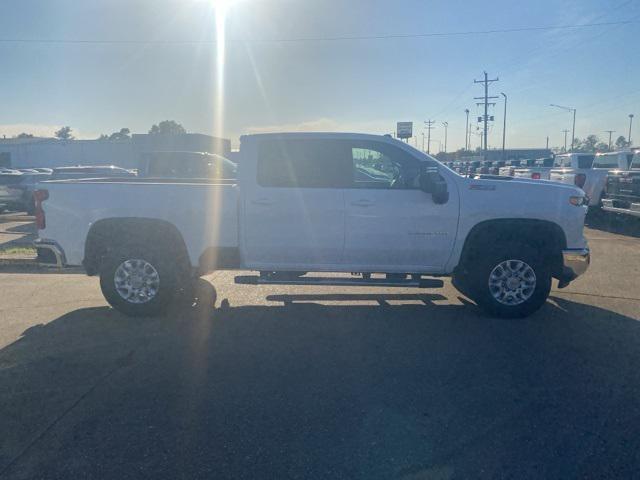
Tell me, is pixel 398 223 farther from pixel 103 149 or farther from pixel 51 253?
pixel 103 149

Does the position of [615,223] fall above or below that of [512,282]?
above

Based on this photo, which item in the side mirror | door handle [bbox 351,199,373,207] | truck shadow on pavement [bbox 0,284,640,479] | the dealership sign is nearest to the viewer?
truck shadow on pavement [bbox 0,284,640,479]

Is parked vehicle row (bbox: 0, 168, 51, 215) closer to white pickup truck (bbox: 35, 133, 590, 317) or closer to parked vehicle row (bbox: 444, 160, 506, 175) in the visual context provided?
white pickup truck (bbox: 35, 133, 590, 317)

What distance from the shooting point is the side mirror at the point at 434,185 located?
5402mm


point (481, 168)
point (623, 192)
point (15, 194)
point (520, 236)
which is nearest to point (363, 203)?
point (520, 236)

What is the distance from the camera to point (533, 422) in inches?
138

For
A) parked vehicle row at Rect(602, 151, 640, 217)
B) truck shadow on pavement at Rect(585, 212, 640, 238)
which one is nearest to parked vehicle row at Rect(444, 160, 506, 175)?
truck shadow on pavement at Rect(585, 212, 640, 238)

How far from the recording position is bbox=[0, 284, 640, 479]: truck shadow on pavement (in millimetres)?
3055

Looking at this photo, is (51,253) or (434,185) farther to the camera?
(51,253)

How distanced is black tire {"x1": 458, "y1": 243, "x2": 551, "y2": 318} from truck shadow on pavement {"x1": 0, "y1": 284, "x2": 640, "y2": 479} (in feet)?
0.61

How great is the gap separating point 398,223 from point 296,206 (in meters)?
1.20

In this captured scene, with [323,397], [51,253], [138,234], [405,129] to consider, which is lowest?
[323,397]

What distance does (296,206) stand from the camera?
561 cm

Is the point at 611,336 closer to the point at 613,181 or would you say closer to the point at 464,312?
the point at 464,312
